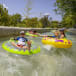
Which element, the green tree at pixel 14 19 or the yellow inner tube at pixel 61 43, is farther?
the green tree at pixel 14 19

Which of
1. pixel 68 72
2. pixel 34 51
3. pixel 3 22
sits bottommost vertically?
pixel 68 72

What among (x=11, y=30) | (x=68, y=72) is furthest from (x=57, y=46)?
(x=11, y=30)

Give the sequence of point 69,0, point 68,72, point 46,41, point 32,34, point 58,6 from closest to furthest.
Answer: point 68,72, point 46,41, point 32,34, point 69,0, point 58,6

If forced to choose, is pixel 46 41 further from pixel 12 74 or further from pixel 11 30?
pixel 11 30

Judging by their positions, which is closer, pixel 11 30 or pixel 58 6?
pixel 11 30

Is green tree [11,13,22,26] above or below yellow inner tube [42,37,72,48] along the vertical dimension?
above

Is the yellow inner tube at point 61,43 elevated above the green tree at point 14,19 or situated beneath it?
situated beneath

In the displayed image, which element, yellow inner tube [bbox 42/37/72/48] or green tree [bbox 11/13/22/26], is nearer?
yellow inner tube [bbox 42/37/72/48]

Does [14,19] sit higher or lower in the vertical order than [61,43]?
higher

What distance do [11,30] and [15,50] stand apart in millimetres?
9124

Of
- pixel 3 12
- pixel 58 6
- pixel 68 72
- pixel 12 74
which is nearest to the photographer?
pixel 12 74

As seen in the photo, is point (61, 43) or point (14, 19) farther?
point (14, 19)

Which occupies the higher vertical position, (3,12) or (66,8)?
(66,8)

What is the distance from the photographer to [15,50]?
5.04 meters
